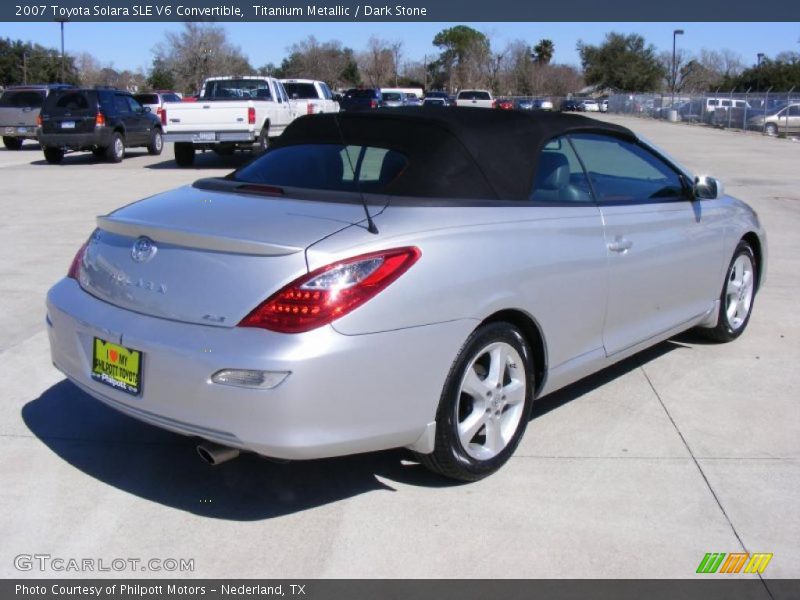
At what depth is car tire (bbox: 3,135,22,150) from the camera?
81.0 ft

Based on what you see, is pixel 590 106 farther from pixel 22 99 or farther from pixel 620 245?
pixel 620 245

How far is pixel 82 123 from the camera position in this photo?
20.0 metres

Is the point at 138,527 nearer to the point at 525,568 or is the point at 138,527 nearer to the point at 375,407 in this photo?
the point at 375,407

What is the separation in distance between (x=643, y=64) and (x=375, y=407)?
107m

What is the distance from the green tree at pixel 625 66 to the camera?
102 meters

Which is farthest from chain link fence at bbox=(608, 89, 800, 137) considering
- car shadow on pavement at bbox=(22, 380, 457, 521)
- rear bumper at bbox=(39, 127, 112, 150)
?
car shadow on pavement at bbox=(22, 380, 457, 521)

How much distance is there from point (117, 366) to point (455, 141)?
5.99 feet

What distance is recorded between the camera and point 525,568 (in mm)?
3256

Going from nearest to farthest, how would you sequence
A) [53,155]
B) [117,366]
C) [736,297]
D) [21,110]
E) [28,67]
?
[117,366]
[736,297]
[53,155]
[21,110]
[28,67]

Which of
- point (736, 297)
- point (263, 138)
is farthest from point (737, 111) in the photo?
point (736, 297)

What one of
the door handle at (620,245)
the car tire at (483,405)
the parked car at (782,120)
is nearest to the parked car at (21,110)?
the door handle at (620,245)

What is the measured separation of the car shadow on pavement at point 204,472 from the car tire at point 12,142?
891 inches

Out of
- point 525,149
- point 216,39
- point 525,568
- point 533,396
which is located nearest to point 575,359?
point 533,396

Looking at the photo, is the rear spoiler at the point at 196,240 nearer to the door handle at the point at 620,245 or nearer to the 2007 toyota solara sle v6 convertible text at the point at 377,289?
the 2007 toyota solara sle v6 convertible text at the point at 377,289
